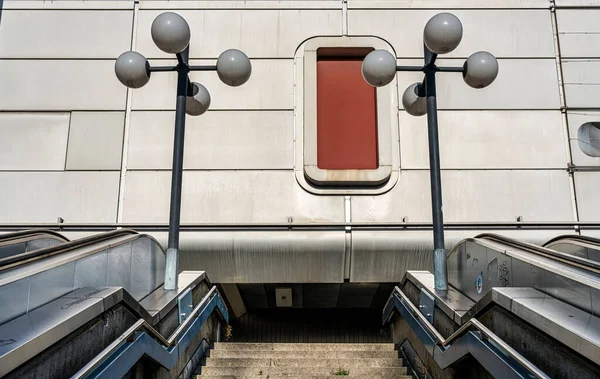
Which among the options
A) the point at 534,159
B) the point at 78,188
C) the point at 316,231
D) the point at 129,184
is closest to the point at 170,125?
the point at 129,184

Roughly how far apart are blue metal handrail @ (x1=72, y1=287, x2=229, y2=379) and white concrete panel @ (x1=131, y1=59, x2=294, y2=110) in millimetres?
3620

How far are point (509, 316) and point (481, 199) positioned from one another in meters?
4.59

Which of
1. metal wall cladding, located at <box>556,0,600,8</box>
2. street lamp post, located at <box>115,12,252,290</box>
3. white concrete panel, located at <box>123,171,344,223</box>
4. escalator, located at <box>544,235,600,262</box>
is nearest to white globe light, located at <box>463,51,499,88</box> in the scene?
escalator, located at <box>544,235,600,262</box>

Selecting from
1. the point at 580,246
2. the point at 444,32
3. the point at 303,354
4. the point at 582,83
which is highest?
the point at 582,83

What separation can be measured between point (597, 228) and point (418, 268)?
2.69m

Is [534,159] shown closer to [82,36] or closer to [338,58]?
[338,58]

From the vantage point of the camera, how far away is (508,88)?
7582 millimetres

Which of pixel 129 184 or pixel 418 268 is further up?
pixel 129 184

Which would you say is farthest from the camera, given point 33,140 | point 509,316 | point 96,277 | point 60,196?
point 33,140

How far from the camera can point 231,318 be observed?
9.67 metres

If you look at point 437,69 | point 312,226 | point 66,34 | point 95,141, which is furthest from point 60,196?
point 437,69

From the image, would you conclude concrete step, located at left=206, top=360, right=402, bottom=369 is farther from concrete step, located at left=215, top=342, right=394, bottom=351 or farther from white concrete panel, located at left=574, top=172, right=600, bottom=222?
white concrete panel, located at left=574, top=172, right=600, bottom=222

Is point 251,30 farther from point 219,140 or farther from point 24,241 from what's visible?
point 24,241

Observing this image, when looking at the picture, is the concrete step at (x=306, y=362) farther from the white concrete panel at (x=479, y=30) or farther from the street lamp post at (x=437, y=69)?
the white concrete panel at (x=479, y=30)
